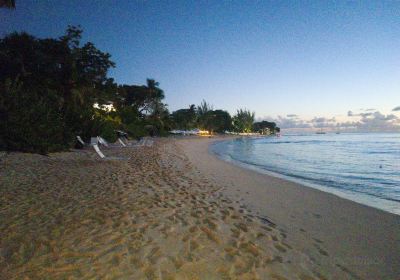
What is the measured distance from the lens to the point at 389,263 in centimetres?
378

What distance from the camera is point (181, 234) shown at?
14.4 ft

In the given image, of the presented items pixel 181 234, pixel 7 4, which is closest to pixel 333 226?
pixel 181 234

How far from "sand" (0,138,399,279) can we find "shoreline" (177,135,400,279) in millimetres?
23

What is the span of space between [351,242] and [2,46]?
105 feet

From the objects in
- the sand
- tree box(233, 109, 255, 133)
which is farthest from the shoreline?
tree box(233, 109, 255, 133)

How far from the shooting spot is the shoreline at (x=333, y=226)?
12.5ft

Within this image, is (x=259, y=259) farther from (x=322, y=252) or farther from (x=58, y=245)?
(x=58, y=245)

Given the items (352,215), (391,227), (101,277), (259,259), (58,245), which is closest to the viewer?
(101,277)

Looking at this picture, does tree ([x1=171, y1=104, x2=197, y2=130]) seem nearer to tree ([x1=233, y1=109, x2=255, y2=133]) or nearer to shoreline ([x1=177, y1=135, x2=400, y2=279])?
tree ([x1=233, y1=109, x2=255, y2=133])

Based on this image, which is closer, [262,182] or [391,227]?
[391,227]

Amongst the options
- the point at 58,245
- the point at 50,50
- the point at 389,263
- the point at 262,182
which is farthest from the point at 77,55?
the point at 389,263

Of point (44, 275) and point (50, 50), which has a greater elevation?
point (50, 50)

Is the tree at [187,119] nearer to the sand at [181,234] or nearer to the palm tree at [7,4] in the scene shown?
the palm tree at [7,4]

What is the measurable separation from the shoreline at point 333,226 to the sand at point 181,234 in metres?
0.02
